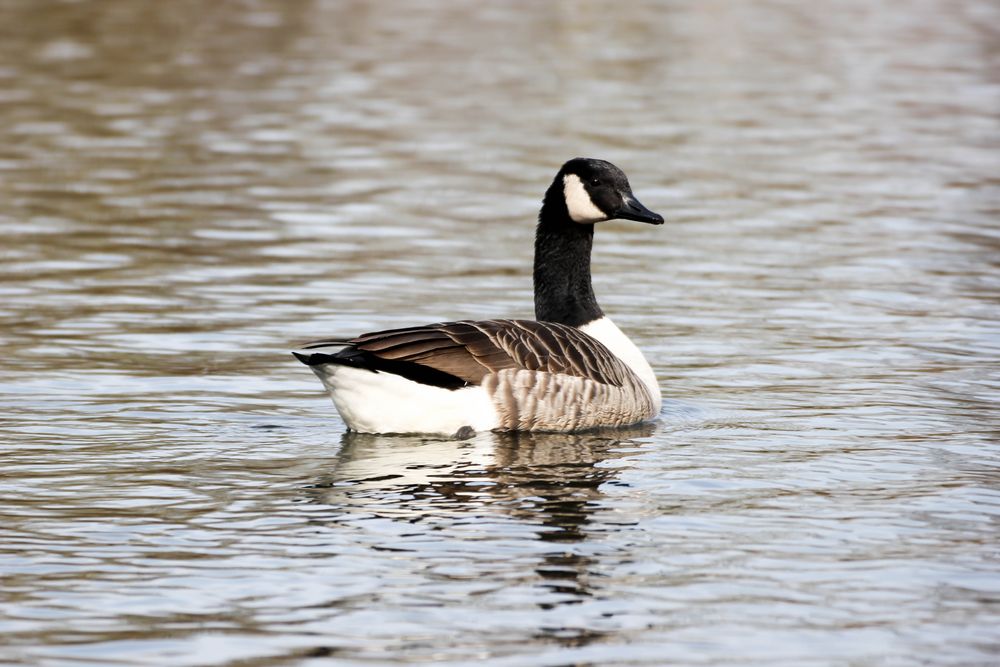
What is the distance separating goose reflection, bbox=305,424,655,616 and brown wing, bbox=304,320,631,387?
0.47 meters

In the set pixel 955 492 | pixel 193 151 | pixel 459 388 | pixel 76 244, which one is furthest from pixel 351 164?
pixel 955 492

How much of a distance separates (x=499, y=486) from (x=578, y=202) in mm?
3393

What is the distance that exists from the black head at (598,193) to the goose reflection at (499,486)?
1.74 m

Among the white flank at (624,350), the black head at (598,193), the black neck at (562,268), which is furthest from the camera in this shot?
the black neck at (562,268)

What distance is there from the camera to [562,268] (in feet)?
41.4

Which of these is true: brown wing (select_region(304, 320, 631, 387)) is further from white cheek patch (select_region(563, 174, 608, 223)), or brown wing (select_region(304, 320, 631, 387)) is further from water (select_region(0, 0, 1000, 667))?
white cheek patch (select_region(563, 174, 608, 223))

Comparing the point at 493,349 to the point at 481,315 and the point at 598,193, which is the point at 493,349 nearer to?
the point at 598,193

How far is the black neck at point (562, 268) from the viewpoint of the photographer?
12555 mm

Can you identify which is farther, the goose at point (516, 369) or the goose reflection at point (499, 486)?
the goose at point (516, 369)

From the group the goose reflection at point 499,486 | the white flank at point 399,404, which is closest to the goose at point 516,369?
the white flank at point 399,404

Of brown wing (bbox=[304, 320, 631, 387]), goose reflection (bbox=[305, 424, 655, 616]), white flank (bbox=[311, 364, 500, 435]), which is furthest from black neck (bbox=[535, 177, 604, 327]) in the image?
white flank (bbox=[311, 364, 500, 435])

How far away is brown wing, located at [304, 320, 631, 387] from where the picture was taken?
34.9ft

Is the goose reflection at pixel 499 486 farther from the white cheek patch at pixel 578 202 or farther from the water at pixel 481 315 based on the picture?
the white cheek patch at pixel 578 202

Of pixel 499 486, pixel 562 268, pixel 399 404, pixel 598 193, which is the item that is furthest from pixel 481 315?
pixel 499 486
